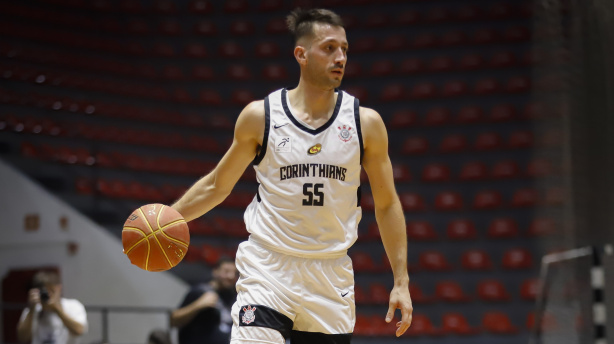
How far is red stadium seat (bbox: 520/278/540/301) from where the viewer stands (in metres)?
12.4

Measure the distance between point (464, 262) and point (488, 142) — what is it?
7.98 feet

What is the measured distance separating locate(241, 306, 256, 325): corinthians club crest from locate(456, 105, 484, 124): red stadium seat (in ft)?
38.6

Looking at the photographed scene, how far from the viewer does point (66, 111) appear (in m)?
13.5

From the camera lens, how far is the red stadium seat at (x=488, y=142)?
1430cm

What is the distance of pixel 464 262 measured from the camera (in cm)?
1318

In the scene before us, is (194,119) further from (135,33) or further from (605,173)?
(605,173)

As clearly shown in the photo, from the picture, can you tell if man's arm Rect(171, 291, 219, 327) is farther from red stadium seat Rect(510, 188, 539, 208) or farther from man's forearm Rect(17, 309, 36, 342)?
red stadium seat Rect(510, 188, 539, 208)

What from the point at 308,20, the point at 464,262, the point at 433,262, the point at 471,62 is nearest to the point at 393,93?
the point at 471,62

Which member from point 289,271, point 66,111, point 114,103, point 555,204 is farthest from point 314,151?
point 114,103

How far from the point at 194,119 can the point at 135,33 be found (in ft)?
9.44

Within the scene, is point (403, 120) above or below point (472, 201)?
above

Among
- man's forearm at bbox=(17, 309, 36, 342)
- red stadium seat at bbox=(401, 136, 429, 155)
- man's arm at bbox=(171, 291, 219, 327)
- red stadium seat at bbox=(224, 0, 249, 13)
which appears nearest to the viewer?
man's arm at bbox=(171, 291, 219, 327)

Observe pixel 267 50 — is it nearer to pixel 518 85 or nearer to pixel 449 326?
pixel 518 85

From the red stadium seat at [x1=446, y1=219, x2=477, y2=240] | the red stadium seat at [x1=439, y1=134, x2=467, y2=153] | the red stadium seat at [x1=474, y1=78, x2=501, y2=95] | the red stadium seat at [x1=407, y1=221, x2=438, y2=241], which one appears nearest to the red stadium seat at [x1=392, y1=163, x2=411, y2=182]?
the red stadium seat at [x1=439, y1=134, x2=467, y2=153]
